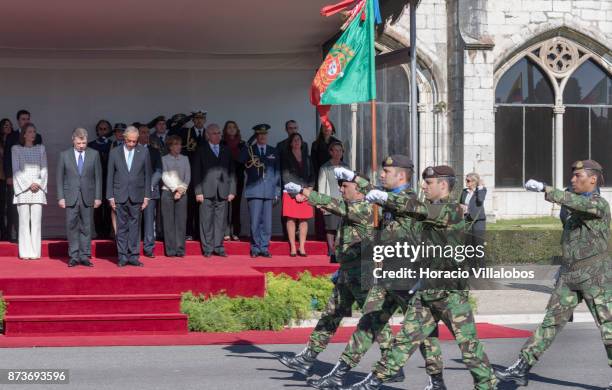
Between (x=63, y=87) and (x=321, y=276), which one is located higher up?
(x=63, y=87)

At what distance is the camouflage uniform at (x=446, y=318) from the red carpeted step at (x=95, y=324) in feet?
15.9

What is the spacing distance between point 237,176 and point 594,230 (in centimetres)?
880

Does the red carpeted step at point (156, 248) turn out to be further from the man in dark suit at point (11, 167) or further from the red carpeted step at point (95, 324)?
the red carpeted step at point (95, 324)

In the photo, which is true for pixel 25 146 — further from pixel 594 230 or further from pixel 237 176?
pixel 594 230

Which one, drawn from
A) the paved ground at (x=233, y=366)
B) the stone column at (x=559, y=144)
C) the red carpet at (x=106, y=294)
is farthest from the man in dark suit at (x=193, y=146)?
the stone column at (x=559, y=144)

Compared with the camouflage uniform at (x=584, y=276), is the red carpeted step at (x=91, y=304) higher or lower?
lower

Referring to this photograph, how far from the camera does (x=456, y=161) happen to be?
27.0 m

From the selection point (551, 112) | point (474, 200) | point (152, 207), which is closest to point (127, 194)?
point (152, 207)

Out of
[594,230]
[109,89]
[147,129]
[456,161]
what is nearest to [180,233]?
[147,129]

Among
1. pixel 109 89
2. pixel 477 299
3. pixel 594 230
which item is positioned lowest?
pixel 477 299

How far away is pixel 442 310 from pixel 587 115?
2221cm

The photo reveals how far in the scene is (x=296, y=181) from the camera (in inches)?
641

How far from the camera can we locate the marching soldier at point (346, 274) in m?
9.50

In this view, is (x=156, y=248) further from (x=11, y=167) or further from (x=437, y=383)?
(x=437, y=383)
